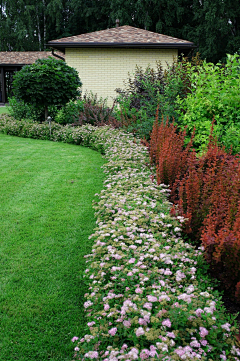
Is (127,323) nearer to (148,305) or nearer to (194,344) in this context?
(148,305)

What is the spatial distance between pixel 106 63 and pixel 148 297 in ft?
42.3

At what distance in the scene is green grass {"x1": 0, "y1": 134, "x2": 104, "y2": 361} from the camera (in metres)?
2.11

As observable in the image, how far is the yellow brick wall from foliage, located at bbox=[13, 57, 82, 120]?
379 cm

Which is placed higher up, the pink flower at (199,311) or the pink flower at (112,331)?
the pink flower at (199,311)

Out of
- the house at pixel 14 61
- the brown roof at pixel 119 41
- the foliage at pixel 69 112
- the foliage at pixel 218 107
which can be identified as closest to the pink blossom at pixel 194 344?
the foliage at pixel 218 107

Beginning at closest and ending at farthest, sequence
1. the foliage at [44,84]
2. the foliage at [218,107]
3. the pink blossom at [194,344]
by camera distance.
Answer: the pink blossom at [194,344]
the foliage at [218,107]
the foliage at [44,84]

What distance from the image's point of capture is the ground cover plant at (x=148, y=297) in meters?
1.58

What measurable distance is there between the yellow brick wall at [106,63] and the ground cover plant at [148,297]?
1096cm

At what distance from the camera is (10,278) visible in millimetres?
2660

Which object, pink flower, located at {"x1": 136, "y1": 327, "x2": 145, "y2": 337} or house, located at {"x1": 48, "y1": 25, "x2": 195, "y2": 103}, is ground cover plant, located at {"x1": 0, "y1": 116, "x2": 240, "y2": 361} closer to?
pink flower, located at {"x1": 136, "y1": 327, "x2": 145, "y2": 337}

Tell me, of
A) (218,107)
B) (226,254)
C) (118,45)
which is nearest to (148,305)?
(226,254)

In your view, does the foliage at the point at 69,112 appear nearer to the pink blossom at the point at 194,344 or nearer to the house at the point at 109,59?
the house at the point at 109,59

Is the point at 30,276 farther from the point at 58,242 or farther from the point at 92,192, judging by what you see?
the point at 92,192

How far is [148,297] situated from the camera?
175 centimetres
